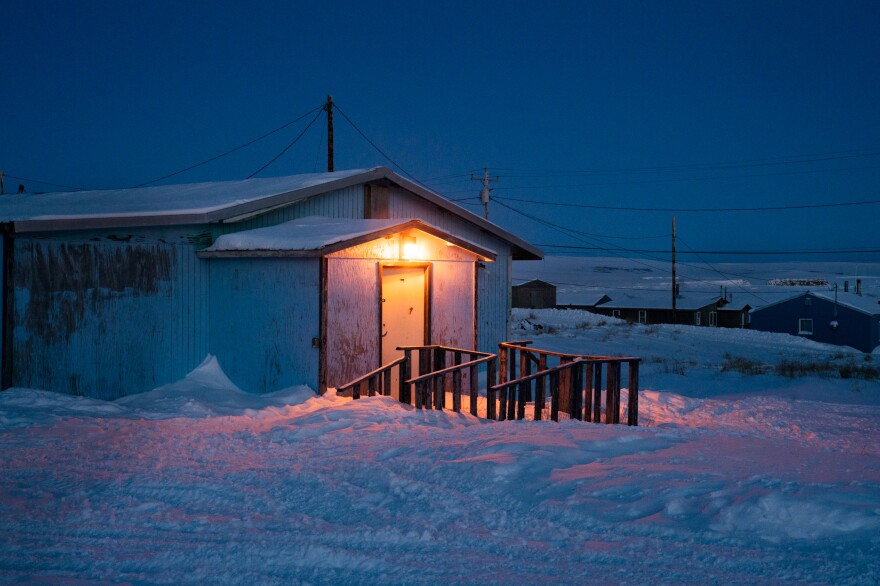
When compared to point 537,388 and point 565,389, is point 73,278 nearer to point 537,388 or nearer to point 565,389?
point 537,388

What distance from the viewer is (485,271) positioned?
1611 centimetres

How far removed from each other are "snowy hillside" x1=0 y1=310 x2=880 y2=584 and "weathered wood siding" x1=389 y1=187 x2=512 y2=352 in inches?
250

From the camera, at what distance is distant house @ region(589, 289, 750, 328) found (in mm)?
62312

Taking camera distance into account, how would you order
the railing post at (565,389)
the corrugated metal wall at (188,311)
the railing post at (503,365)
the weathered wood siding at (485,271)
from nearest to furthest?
the railing post at (565,389) < the corrugated metal wall at (188,311) < the railing post at (503,365) < the weathered wood siding at (485,271)

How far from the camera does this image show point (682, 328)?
139 feet

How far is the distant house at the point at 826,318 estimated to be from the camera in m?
51.1

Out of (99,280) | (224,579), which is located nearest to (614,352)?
(99,280)

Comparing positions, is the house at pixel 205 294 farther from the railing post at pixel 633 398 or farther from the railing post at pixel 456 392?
the railing post at pixel 633 398

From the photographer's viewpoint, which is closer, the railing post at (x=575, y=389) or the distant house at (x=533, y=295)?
the railing post at (x=575, y=389)

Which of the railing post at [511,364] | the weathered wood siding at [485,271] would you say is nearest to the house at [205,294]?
the railing post at [511,364]

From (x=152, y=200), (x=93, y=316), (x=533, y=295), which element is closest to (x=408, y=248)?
(x=93, y=316)

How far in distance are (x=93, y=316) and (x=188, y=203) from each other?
9.33 feet

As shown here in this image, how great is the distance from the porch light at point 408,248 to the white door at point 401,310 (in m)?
0.44

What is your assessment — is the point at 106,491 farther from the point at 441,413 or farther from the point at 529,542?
the point at 441,413
